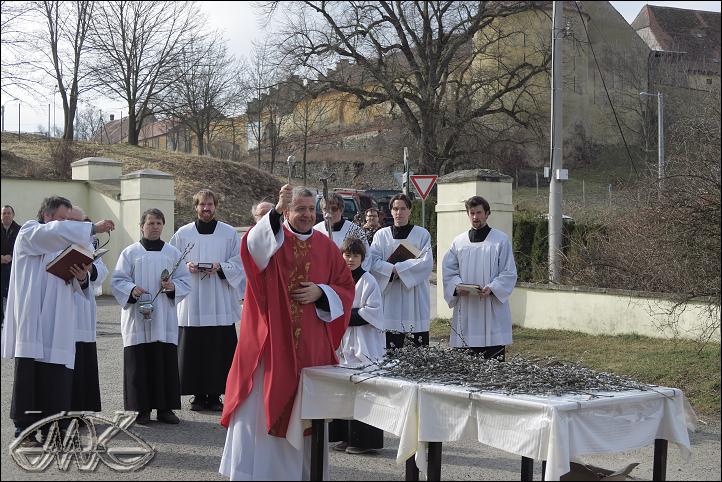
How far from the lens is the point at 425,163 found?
31.8 meters

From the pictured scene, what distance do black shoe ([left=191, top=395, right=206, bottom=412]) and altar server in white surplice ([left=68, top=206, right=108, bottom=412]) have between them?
1174 mm

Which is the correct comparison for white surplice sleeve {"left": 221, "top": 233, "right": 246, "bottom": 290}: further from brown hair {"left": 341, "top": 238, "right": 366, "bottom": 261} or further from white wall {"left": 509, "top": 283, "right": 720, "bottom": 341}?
white wall {"left": 509, "top": 283, "right": 720, "bottom": 341}

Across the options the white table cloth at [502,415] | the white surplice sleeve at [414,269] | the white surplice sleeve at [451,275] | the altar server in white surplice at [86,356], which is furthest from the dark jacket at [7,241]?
the white table cloth at [502,415]

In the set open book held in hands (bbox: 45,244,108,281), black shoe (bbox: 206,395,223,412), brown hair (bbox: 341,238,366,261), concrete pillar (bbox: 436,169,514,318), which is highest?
concrete pillar (bbox: 436,169,514,318)

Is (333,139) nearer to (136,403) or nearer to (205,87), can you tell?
(205,87)

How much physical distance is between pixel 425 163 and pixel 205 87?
10486mm

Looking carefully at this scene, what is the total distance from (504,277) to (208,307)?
9.80 feet

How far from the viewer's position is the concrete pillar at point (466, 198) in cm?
1352

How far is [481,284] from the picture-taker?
8391 mm

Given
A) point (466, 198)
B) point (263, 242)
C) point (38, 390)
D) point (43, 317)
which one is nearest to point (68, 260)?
point (43, 317)

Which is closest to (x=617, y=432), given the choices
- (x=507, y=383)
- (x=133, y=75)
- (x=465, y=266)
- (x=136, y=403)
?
(x=507, y=383)

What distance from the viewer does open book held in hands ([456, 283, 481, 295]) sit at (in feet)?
26.7

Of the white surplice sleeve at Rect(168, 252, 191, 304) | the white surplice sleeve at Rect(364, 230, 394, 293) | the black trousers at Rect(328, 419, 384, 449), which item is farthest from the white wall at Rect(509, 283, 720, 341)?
the white surplice sleeve at Rect(168, 252, 191, 304)

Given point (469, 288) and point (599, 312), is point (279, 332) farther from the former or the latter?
point (599, 312)
